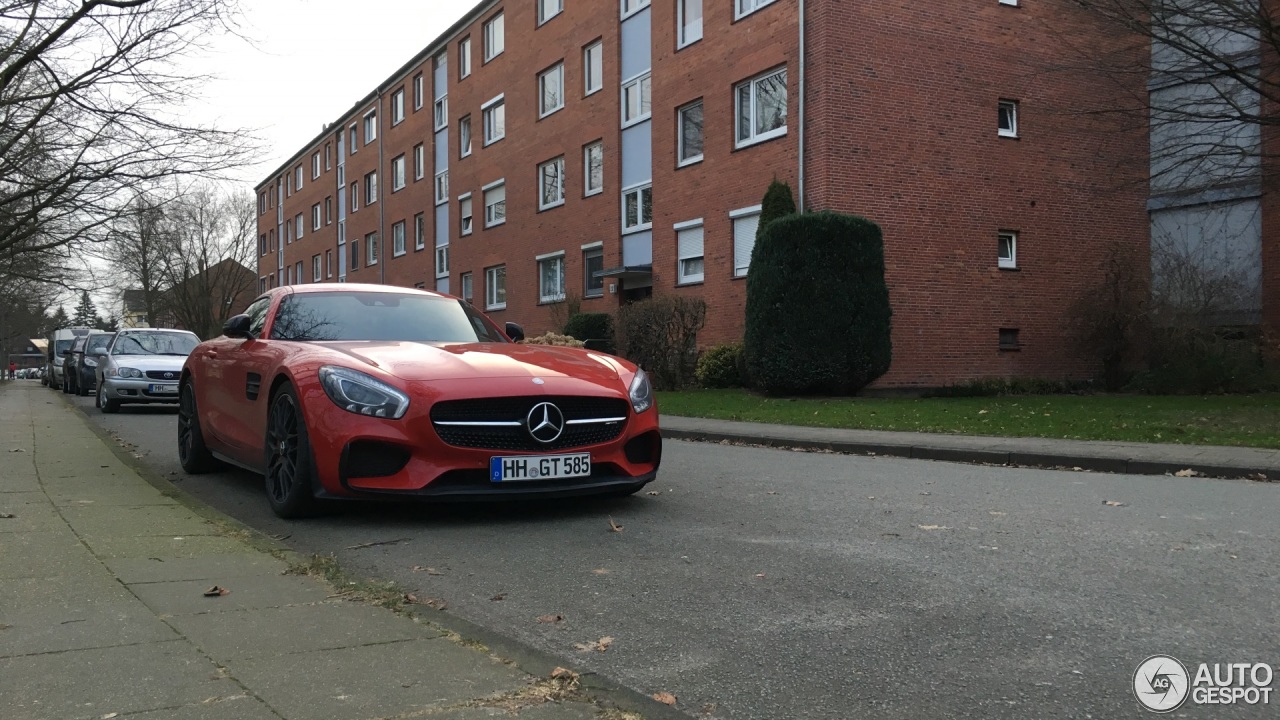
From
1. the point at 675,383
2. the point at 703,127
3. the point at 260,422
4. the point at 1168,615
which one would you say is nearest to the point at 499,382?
the point at 260,422

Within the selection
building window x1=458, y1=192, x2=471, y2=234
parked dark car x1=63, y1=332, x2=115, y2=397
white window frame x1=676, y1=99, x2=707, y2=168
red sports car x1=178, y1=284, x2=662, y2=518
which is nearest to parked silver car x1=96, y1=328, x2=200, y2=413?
parked dark car x1=63, y1=332, x2=115, y2=397

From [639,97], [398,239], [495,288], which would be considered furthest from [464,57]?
[639,97]

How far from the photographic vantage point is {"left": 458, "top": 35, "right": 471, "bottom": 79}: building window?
36.2 meters

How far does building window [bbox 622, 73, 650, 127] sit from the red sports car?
763 inches

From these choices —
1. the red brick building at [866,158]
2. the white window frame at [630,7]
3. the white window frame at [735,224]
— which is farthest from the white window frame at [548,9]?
the white window frame at [735,224]

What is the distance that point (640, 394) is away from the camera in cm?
614

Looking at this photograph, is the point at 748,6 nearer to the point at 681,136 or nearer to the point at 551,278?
the point at 681,136

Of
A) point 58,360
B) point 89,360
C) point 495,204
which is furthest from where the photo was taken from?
point 58,360

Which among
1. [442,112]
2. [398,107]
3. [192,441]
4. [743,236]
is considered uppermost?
[398,107]

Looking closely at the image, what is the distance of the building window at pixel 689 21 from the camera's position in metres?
23.1

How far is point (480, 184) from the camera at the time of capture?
3472 cm

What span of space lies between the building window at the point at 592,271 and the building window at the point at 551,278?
4.55 ft

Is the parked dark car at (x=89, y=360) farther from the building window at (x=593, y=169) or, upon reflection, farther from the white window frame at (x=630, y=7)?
the white window frame at (x=630, y=7)

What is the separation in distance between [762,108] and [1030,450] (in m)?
12.9
